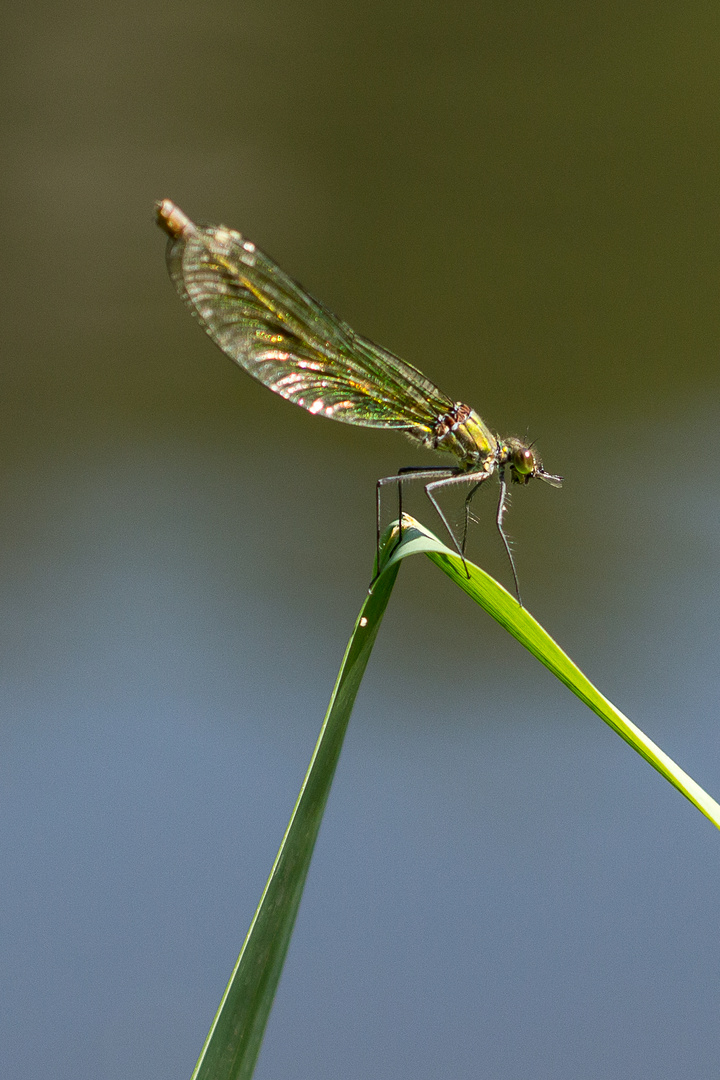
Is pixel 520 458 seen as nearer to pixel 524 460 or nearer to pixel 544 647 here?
pixel 524 460

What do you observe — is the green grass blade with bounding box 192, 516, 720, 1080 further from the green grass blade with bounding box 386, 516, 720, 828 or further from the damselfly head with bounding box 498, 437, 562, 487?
the damselfly head with bounding box 498, 437, 562, 487

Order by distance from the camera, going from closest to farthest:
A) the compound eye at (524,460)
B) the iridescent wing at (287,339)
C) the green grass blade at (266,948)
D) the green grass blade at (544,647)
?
the green grass blade at (266,948), the green grass blade at (544,647), the iridescent wing at (287,339), the compound eye at (524,460)

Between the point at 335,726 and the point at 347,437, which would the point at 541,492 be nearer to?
the point at 347,437

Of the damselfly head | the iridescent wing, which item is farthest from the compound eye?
the iridescent wing

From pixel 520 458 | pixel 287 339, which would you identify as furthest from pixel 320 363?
pixel 520 458

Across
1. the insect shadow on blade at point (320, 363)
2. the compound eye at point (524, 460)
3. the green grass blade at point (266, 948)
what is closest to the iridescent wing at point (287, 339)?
the insect shadow on blade at point (320, 363)

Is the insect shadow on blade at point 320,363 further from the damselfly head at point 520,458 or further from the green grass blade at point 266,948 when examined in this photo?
the green grass blade at point 266,948

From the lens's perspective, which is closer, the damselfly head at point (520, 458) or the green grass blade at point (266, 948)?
the green grass blade at point (266, 948)

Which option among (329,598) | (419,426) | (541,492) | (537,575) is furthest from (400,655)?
(419,426)
